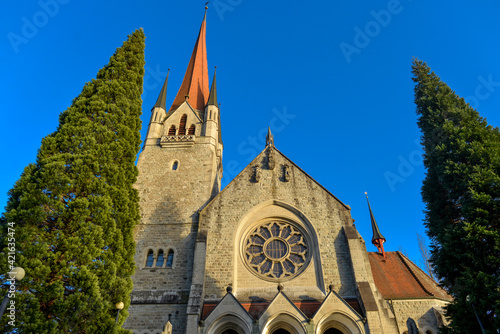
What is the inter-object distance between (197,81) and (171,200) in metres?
13.8

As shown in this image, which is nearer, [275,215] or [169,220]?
[275,215]

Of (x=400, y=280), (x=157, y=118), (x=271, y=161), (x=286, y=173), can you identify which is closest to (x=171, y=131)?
(x=157, y=118)

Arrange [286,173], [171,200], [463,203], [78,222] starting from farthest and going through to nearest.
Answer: [171,200]
[286,173]
[463,203]
[78,222]

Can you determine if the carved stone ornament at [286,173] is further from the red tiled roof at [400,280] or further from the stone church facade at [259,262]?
the red tiled roof at [400,280]

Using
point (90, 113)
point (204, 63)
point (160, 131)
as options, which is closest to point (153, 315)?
point (90, 113)

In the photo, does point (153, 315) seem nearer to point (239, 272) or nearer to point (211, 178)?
point (239, 272)

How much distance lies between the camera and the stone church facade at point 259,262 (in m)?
12.8

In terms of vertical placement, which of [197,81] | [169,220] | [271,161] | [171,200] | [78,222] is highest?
[197,81]

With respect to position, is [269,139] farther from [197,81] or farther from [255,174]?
[197,81]

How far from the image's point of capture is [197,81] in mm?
28344

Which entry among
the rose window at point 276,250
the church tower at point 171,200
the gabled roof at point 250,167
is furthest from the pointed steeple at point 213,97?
the rose window at point 276,250

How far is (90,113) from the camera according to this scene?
40.8 feet

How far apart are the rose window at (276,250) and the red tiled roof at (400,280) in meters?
4.79

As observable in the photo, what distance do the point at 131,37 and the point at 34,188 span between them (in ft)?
32.8
